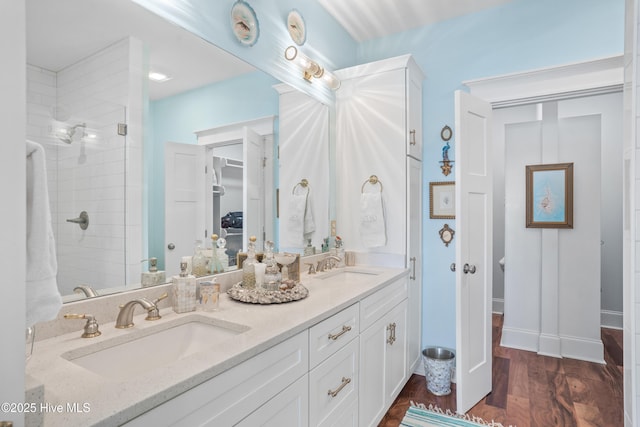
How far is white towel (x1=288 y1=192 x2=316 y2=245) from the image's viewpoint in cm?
233

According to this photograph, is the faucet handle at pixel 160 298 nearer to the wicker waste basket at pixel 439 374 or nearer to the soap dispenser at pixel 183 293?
the soap dispenser at pixel 183 293

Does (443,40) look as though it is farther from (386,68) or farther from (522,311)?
(522,311)

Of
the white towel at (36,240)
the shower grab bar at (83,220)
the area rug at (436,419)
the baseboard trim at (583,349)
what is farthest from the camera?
the baseboard trim at (583,349)

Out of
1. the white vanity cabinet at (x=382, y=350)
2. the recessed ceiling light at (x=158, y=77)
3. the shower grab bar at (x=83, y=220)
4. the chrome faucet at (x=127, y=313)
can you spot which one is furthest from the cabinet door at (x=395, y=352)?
the recessed ceiling light at (x=158, y=77)

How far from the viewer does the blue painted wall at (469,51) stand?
230 cm

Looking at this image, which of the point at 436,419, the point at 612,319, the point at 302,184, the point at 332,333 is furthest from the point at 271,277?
the point at 612,319

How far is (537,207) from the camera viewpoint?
126 inches

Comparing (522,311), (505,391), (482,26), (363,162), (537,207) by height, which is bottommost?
(505,391)

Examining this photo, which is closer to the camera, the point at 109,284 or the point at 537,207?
the point at 109,284

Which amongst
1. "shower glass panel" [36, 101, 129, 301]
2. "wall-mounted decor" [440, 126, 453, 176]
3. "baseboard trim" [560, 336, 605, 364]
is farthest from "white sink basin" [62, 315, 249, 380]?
"baseboard trim" [560, 336, 605, 364]

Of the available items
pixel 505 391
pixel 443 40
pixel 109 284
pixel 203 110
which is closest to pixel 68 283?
pixel 109 284

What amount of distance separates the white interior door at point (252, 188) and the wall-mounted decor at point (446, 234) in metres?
1.49

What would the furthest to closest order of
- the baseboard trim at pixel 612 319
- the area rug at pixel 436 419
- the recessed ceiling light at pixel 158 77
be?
1. the baseboard trim at pixel 612 319
2. the area rug at pixel 436 419
3. the recessed ceiling light at pixel 158 77

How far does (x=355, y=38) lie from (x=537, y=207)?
2.29 m
